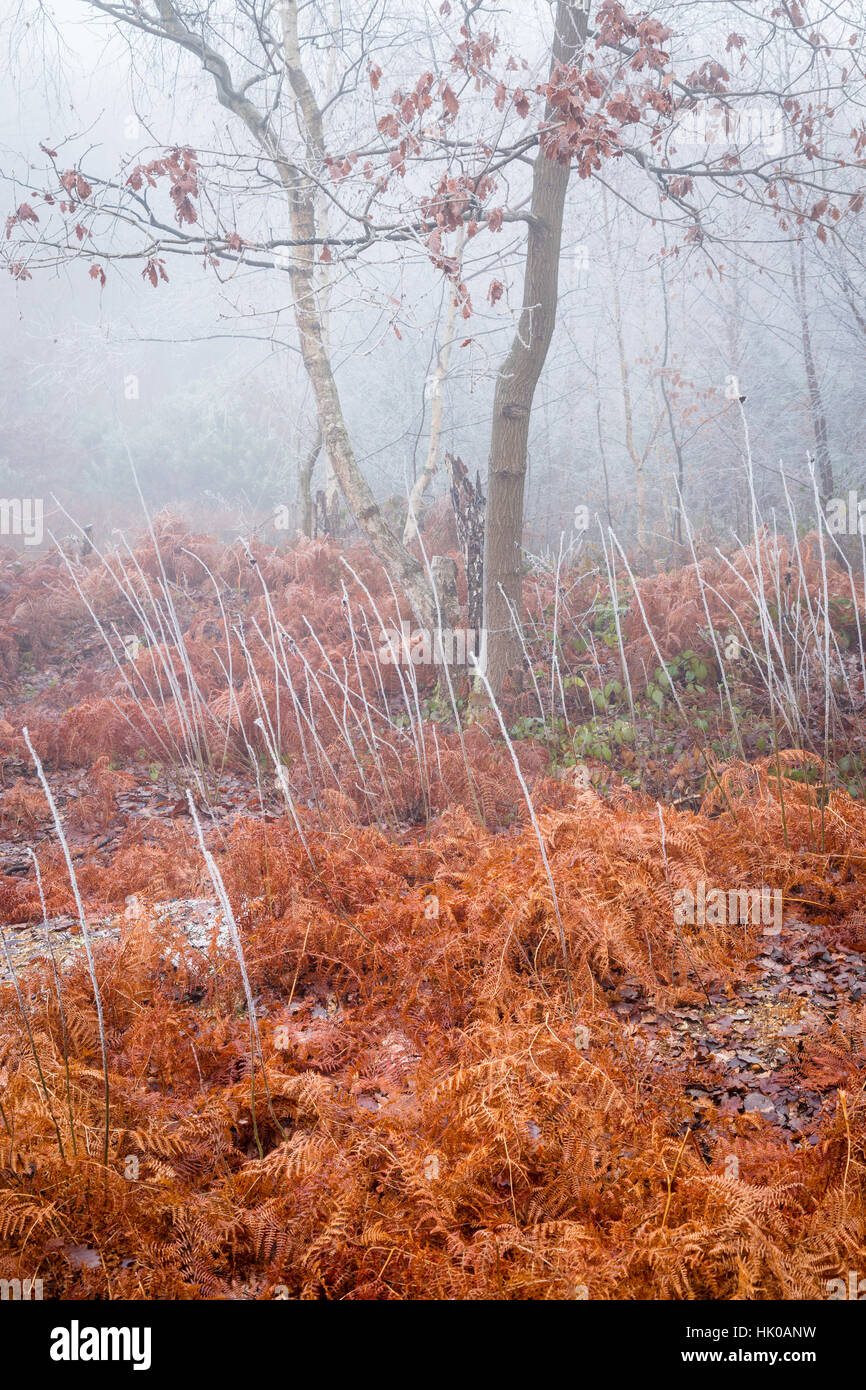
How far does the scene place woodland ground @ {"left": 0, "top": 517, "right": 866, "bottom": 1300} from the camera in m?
1.84

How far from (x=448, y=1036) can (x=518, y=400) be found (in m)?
4.66

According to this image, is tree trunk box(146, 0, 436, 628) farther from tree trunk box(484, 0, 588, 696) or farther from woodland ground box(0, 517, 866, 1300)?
woodland ground box(0, 517, 866, 1300)

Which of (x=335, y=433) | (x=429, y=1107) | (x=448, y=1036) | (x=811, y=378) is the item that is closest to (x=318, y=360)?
(x=335, y=433)

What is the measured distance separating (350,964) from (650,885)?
1164mm

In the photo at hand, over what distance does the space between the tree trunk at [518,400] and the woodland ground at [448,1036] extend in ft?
3.97

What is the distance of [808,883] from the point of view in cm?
326

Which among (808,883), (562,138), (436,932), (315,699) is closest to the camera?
(436,932)

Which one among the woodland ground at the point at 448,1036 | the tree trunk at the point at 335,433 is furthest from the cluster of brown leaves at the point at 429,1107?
the tree trunk at the point at 335,433

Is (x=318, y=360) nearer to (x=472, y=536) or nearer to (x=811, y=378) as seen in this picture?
(x=472, y=536)

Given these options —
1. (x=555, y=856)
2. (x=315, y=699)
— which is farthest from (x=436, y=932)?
(x=315, y=699)

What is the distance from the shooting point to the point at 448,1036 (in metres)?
2.58

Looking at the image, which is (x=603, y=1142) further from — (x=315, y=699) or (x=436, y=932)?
(x=315, y=699)

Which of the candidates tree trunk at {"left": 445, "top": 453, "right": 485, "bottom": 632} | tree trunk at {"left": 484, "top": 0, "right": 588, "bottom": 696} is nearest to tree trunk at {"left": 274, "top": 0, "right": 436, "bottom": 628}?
tree trunk at {"left": 445, "top": 453, "right": 485, "bottom": 632}

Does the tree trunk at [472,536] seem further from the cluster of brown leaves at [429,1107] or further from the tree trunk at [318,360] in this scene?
the cluster of brown leaves at [429,1107]
